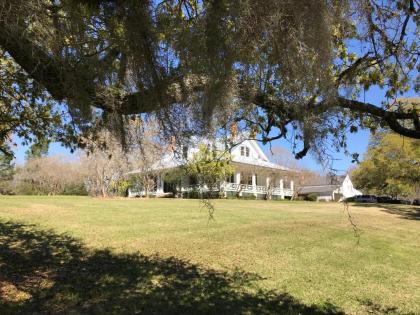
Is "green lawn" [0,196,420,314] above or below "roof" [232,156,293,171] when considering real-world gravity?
below

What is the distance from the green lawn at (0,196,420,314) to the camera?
7.32 metres

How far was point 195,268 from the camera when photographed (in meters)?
9.78

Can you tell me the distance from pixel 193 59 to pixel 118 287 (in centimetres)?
528

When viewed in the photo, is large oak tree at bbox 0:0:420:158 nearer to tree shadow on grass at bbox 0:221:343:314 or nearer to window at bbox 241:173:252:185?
tree shadow on grass at bbox 0:221:343:314

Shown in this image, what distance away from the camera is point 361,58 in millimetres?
5773

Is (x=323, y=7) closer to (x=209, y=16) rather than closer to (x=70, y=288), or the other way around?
(x=209, y=16)

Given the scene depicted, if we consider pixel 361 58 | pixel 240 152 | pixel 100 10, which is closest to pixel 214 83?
pixel 100 10

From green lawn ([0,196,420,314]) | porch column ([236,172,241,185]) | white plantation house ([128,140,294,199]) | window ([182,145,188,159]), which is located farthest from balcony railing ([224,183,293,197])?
window ([182,145,188,159])

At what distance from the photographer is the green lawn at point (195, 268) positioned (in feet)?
24.0

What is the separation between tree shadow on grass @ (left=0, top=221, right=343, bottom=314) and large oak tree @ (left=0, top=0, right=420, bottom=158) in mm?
3082

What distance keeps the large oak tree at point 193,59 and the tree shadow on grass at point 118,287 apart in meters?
3.08

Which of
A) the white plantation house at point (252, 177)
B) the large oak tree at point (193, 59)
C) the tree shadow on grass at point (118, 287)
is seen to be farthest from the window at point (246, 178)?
the large oak tree at point (193, 59)

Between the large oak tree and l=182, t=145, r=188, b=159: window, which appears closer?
the large oak tree

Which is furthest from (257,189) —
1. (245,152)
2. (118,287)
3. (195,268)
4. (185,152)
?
(185,152)
